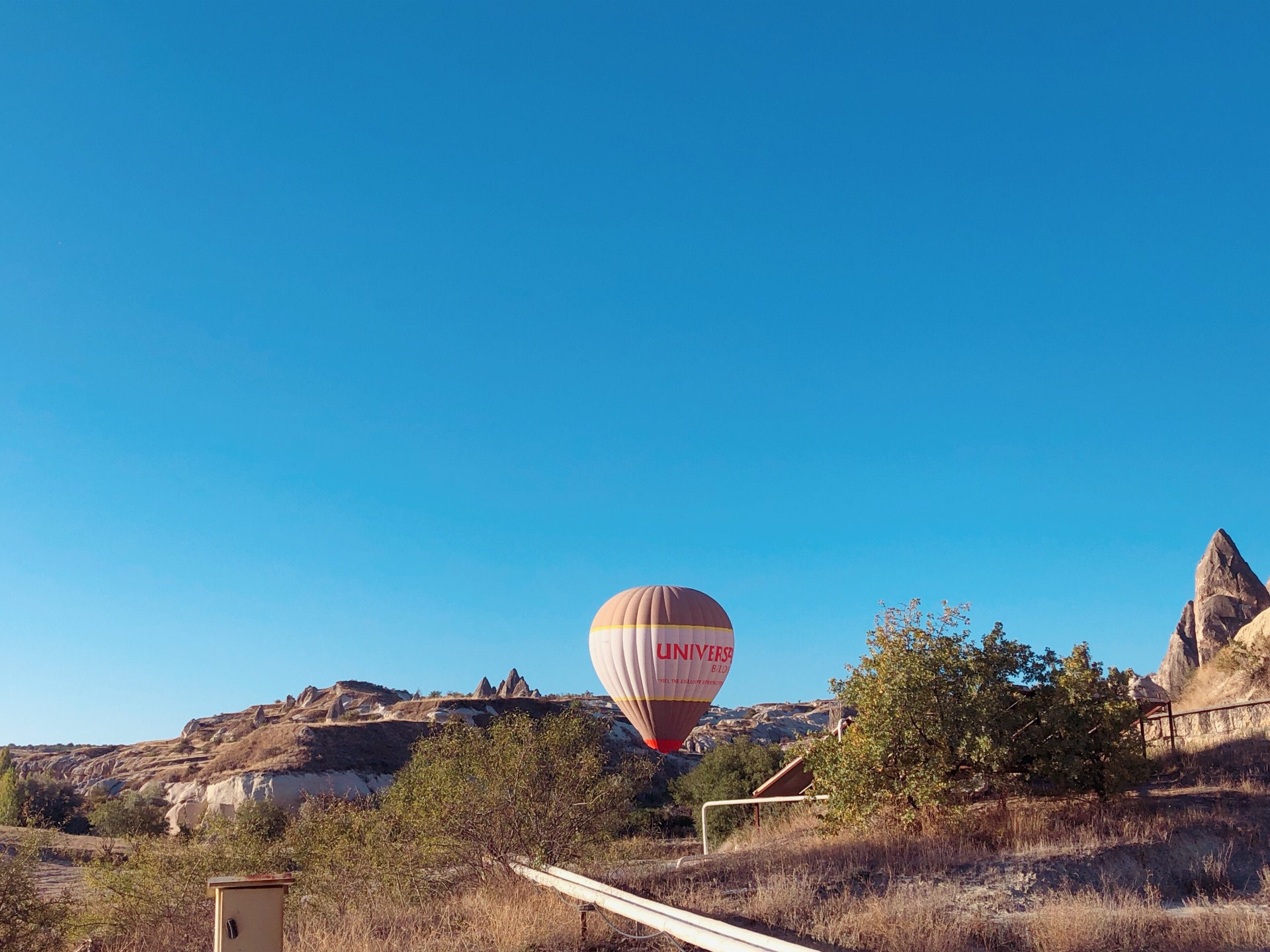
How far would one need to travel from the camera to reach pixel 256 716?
3287 inches

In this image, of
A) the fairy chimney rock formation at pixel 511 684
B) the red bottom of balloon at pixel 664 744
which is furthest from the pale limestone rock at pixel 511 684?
the red bottom of balloon at pixel 664 744

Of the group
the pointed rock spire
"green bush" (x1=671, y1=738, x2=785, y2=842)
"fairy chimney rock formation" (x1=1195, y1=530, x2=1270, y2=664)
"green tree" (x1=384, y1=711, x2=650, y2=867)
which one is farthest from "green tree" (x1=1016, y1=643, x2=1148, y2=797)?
the pointed rock spire

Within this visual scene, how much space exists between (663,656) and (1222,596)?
94.1ft

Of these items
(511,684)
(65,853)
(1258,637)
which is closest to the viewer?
(1258,637)

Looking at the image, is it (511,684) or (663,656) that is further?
(511,684)

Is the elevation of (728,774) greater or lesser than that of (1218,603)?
lesser

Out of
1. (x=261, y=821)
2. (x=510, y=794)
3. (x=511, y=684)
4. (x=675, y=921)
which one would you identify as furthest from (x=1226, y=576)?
(x=511, y=684)

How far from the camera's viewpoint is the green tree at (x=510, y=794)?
1418 centimetres

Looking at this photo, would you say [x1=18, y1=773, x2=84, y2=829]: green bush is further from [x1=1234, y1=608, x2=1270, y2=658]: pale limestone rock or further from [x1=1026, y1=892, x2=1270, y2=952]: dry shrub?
[x1=1234, y1=608, x2=1270, y2=658]: pale limestone rock

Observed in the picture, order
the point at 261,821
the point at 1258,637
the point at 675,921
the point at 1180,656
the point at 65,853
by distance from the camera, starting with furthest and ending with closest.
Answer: the point at 1180,656
the point at 65,853
the point at 1258,637
the point at 261,821
the point at 675,921

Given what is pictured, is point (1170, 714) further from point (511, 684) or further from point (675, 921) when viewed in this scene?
point (511, 684)

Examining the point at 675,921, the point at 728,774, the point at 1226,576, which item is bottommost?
the point at 728,774

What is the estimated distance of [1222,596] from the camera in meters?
42.7

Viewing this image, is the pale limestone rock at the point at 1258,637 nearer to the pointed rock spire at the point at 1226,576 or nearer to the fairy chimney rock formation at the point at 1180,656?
the pointed rock spire at the point at 1226,576
